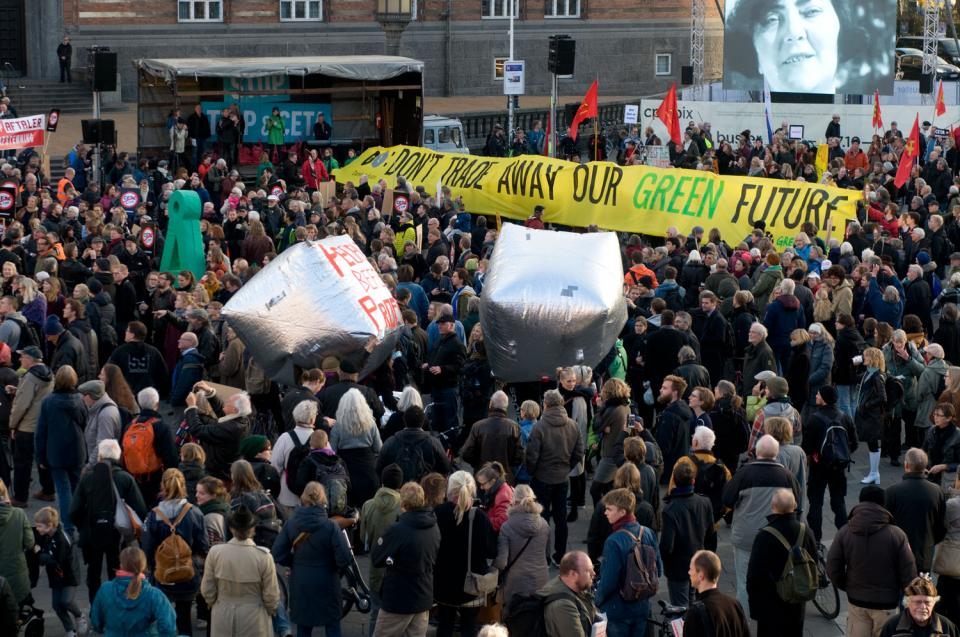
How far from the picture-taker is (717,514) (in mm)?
12414

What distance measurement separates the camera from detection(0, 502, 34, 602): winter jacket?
10.4 meters

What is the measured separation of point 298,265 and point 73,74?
1081 inches

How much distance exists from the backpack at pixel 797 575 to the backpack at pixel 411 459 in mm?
2902

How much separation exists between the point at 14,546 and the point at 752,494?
5.03 m

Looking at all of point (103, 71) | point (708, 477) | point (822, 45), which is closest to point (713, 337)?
point (708, 477)

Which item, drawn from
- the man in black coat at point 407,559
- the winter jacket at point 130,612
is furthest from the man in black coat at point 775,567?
the winter jacket at point 130,612

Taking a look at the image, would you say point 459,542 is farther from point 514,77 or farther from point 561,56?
point 514,77

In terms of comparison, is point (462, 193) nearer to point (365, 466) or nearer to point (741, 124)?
point (741, 124)

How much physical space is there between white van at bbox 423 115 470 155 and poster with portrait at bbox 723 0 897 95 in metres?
9.14

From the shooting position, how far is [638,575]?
10102mm

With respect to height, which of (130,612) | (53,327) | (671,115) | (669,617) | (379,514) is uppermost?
(671,115)

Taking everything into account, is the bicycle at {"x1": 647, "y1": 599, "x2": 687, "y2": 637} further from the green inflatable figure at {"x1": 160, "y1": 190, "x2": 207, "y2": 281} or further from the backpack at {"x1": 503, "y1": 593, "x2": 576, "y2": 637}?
the green inflatable figure at {"x1": 160, "y1": 190, "x2": 207, "y2": 281}

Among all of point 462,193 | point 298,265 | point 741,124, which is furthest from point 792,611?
point 741,124

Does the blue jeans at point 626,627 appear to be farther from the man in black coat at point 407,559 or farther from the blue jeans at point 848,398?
the blue jeans at point 848,398
